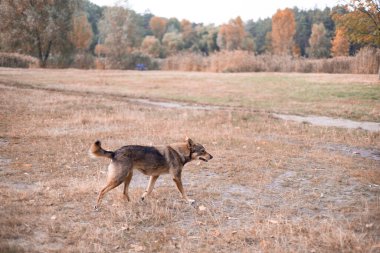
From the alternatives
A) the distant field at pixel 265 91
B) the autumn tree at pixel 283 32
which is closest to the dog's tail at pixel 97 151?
the distant field at pixel 265 91

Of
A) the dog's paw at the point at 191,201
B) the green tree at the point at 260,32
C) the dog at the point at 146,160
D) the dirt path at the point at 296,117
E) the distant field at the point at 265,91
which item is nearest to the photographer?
the dog at the point at 146,160

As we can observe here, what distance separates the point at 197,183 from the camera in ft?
27.9

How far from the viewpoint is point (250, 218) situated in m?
6.59

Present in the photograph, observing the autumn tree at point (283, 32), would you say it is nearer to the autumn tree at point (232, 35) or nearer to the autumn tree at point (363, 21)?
the autumn tree at point (232, 35)

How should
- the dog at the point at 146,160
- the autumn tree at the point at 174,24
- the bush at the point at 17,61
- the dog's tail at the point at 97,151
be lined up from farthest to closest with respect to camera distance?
the autumn tree at the point at 174,24
the bush at the point at 17,61
the dog at the point at 146,160
the dog's tail at the point at 97,151

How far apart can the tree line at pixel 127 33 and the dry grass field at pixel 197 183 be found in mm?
11440

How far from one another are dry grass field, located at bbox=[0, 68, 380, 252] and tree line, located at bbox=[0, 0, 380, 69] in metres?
11.4

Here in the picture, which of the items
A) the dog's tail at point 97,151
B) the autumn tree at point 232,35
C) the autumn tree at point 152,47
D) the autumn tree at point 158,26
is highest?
the autumn tree at point 158,26

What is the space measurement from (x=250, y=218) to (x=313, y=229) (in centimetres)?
99

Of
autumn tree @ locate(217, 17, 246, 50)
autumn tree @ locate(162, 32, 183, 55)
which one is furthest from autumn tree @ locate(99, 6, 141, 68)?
autumn tree @ locate(217, 17, 246, 50)

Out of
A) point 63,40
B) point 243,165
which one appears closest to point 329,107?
point 243,165

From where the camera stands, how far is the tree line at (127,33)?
28.2 m

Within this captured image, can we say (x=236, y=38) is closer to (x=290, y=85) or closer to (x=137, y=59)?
(x=137, y=59)

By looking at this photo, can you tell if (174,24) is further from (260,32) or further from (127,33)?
(127,33)
